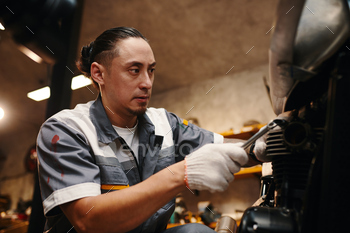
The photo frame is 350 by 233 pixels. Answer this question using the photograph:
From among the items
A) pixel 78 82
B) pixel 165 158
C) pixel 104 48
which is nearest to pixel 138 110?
pixel 165 158

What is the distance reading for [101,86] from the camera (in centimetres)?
134

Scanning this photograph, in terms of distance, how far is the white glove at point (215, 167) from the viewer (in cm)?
74

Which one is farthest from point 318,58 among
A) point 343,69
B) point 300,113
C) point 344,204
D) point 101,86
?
point 101,86

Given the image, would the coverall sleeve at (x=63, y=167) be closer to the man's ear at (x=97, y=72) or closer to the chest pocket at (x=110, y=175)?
the chest pocket at (x=110, y=175)

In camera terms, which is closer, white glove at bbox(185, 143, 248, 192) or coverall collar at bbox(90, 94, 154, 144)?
white glove at bbox(185, 143, 248, 192)

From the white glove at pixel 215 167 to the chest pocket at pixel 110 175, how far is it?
1.22 feet

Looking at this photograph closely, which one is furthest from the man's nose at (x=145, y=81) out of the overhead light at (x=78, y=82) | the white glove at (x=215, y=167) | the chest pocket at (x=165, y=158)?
the overhead light at (x=78, y=82)

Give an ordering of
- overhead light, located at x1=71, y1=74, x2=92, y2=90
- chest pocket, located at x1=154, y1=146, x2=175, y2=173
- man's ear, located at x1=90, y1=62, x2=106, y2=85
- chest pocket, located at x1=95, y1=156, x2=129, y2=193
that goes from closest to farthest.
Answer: chest pocket, located at x1=95, y1=156, x2=129, y2=193, chest pocket, located at x1=154, y1=146, x2=175, y2=173, man's ear, located at x1=90, y1=62, x2=106, y2=85, overhead light, located at x1=71, y1=74, x2=92, y2=90

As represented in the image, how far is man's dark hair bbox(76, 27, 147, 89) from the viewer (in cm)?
128

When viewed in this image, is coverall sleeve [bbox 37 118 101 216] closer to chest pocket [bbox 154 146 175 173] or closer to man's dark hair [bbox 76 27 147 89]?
chest pocket [bbox 154 146 175 173]

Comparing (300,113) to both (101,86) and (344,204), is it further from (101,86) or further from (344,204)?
(101,86)

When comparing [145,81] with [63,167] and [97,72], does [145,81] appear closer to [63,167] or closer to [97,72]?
[97,72]

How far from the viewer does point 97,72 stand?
134cm

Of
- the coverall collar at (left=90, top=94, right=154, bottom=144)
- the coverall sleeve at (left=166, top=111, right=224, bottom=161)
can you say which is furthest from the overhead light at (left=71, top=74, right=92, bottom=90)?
the coverall sleeve at (left=166, top=111, right=224, bottom=161)
